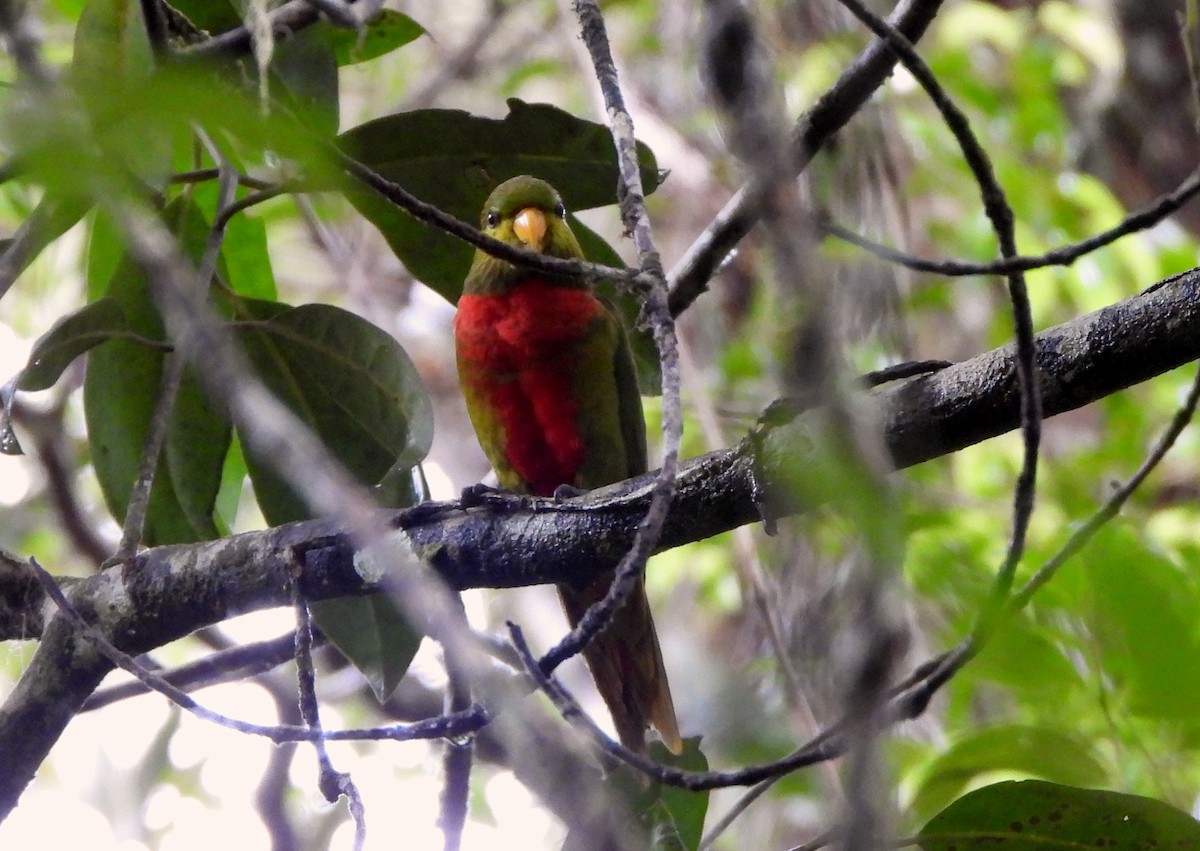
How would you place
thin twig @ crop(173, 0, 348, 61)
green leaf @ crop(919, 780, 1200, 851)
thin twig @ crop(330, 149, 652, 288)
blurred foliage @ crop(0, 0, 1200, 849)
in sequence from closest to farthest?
blurred foliage @ crop(0, 0, 1200, 849), thin twig @ crop(330, 149, 652, 288), green leaf @ crop(919, 780, 1200, 851), thin twig @ crop(173, 0, 348, 61)

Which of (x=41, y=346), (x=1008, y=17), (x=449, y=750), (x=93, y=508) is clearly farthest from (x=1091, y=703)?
(x=93, y=508)

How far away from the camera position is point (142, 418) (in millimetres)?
2564

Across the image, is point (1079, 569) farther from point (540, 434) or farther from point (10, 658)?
point (10, 658)

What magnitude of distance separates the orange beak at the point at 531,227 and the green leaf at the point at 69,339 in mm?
1010

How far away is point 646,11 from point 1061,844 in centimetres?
575

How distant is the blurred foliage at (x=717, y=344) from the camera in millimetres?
1121

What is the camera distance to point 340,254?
4.78 m

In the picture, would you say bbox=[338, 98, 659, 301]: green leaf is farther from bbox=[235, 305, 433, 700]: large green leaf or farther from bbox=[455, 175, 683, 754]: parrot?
bbox=[455, 175, 683, 754]: parrot

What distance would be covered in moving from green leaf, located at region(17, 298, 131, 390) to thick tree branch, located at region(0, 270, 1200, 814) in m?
0.34

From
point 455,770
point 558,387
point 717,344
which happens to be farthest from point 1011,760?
point 717,344

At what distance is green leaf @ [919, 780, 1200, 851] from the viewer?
5.67ft

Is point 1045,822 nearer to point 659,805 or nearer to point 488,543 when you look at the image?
point 659,805

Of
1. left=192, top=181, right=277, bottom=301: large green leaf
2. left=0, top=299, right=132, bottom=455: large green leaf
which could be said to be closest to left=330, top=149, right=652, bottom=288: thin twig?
left=0, top=299, right=132, bottom=455: large green leaf

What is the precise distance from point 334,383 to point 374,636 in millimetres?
514
